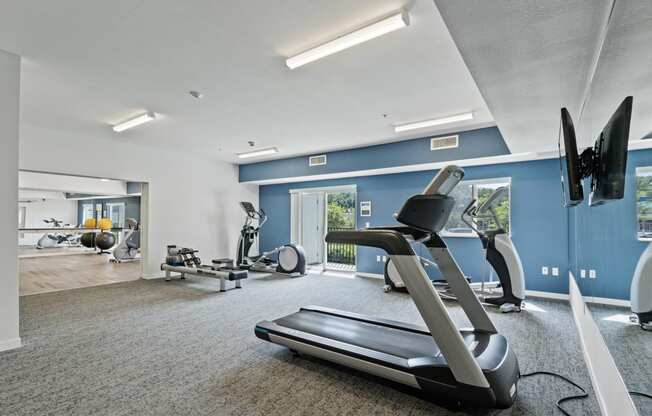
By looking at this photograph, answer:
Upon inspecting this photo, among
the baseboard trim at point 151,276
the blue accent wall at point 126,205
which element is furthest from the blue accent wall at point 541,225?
the blue accent wall at point 126,205

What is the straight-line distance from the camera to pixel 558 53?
6.53 feet

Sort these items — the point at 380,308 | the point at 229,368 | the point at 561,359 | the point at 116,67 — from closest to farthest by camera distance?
the point at 229,368 < the point at 561,359 < the point at 116,67 < the point at 380,308

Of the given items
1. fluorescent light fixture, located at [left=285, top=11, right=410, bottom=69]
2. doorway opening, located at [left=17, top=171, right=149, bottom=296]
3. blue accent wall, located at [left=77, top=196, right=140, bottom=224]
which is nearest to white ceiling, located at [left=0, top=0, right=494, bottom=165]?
fluorescent light fixture, located at [left=285, top=11, right=410, bottom=69]

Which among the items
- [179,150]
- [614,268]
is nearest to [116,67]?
[179,150]

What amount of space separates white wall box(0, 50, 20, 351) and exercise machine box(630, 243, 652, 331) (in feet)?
14.5

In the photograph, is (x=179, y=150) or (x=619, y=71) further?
(x=179, y=150)

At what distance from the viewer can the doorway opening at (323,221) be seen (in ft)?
23.9

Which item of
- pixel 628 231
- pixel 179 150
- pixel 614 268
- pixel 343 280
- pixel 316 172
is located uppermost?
pixel 179 150

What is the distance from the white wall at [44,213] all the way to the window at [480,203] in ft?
51.0

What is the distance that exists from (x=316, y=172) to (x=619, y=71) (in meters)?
5.11

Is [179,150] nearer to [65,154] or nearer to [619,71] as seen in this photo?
[65,154]

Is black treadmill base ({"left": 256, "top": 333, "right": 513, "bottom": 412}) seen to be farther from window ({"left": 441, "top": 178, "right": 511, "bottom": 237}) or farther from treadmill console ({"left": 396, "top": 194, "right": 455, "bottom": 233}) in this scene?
window ({"left": 441, "top": 178, "right": 511, "bottom": 237})

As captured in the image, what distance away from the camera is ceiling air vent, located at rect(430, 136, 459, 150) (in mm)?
5023

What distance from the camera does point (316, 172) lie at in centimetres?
672
